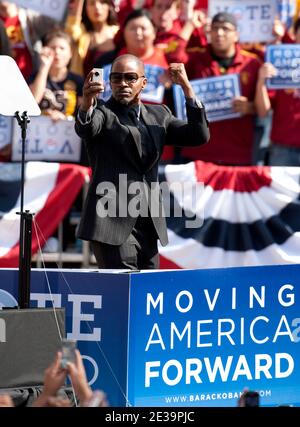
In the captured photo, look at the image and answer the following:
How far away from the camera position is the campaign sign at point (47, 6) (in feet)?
40.3

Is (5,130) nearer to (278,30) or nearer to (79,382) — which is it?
(278,30)

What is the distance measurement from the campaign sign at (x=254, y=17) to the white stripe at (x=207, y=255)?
228cm

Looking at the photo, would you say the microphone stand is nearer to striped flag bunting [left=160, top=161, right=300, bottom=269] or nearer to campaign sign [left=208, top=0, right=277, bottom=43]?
striped flag bunting [left=160, top=161, right=300, bottom=269]

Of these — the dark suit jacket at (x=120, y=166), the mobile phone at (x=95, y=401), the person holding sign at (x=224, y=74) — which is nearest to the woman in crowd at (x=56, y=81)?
the person holding sign at (x=224, y=74)

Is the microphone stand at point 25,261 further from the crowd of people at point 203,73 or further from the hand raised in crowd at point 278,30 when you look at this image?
the hand raised in crowd at point 278,30

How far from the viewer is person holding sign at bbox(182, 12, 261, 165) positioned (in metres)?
11.6

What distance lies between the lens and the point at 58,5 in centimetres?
1232

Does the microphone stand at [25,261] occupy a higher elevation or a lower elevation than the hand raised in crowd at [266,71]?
lower

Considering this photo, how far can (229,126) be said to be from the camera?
38.2 ft

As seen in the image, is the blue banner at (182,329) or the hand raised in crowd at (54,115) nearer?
the blue banner at (182,329)

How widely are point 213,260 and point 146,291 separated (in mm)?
4368

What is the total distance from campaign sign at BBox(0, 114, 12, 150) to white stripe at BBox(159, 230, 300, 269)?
1.84m
